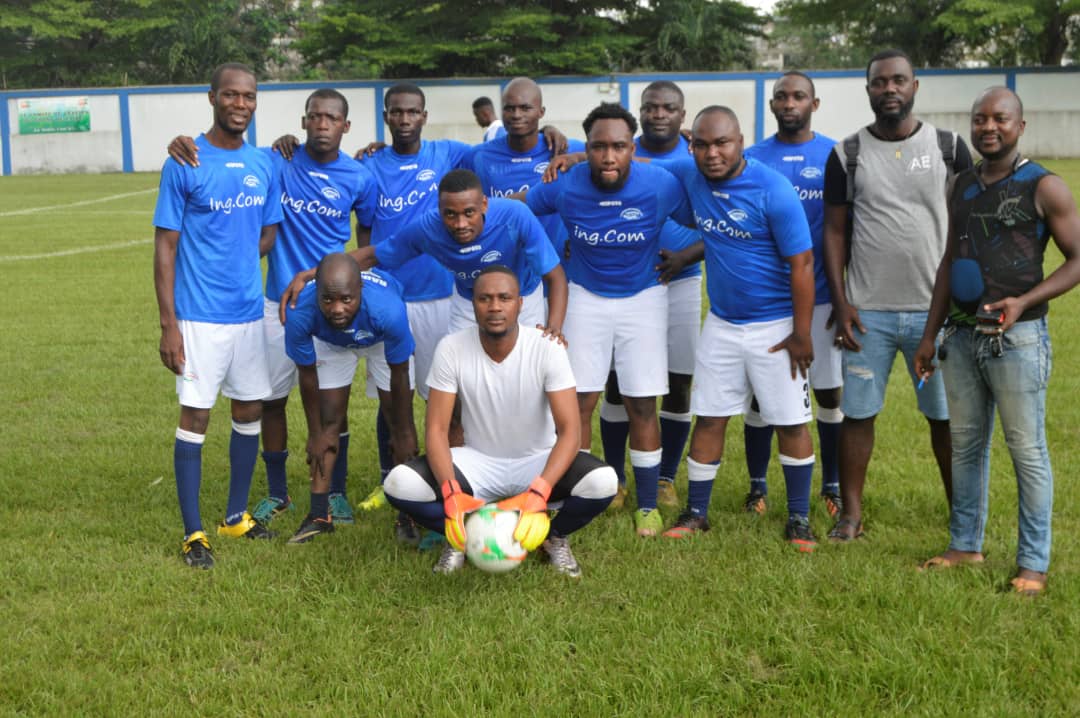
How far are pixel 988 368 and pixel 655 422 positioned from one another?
5.95 ft

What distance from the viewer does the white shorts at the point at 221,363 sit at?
5262mm

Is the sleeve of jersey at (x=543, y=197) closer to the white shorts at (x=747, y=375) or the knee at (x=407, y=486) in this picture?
the white shorts at (x=747, y=375)

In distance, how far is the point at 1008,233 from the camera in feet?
14.5

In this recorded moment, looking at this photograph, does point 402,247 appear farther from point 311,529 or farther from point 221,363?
point 311,529

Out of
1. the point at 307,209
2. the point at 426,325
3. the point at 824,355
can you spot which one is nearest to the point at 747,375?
the point at 824,355

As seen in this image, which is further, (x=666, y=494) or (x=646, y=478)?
(x=666, y=494)

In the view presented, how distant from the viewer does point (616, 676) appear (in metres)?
3.95

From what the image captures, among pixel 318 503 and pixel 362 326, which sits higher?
pixel 362 326

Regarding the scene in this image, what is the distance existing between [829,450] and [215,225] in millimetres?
3483

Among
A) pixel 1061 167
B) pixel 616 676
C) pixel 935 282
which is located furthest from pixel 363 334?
pixel 1061 167

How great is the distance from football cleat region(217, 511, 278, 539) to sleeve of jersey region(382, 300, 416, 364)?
3.59 ft

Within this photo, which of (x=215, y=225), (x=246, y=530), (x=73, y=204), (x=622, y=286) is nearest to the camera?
(x=215, y=225)

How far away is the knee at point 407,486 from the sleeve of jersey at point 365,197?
5.77 ft

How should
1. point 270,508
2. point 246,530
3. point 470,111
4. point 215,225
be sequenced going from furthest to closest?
point 470,111, point 270,508, point 246,530, point 215,225
